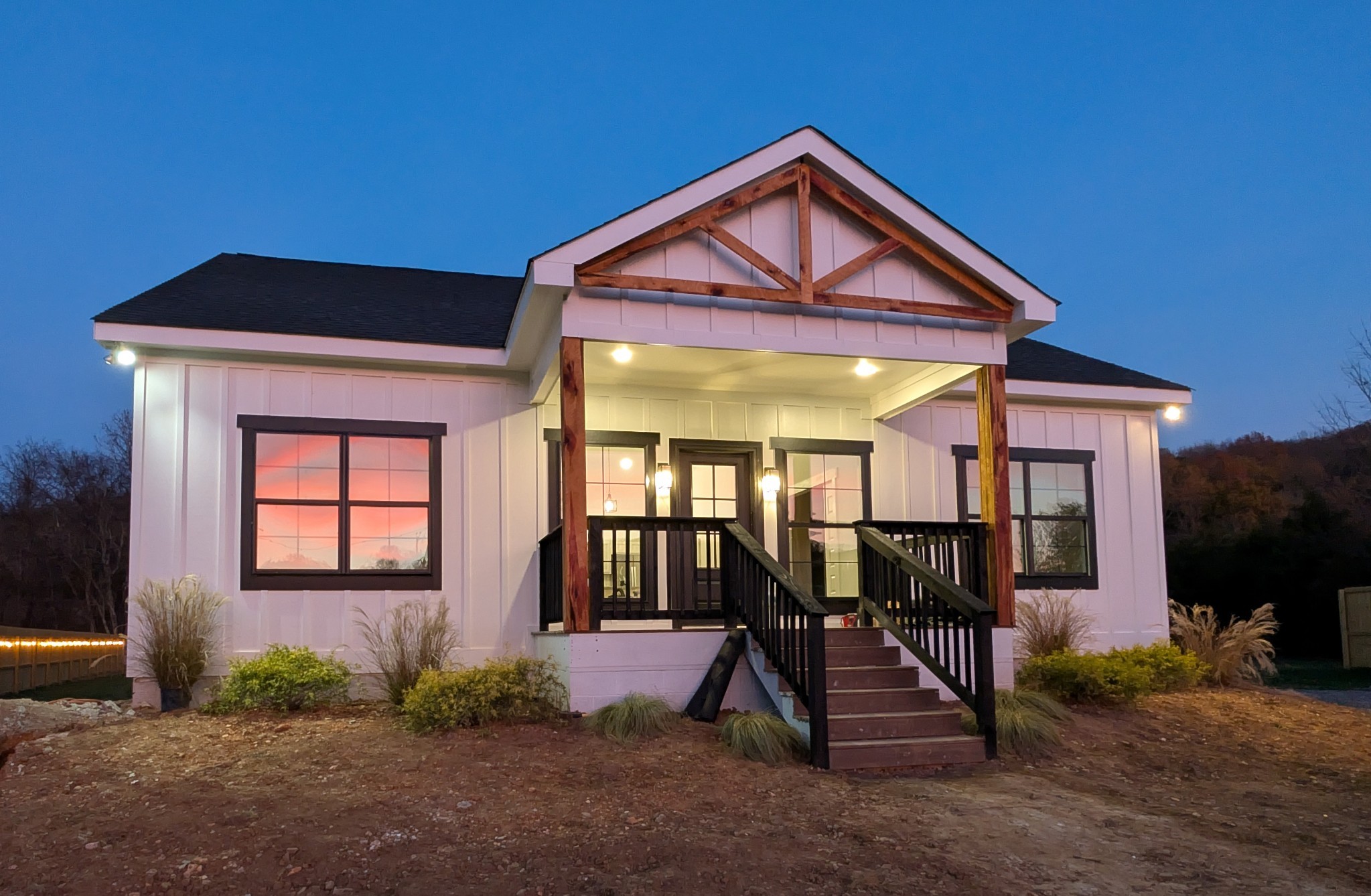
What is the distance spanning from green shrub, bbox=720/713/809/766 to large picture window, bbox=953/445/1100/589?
5.37 m

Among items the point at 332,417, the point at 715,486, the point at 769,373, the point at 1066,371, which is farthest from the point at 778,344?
the point at 1066,371

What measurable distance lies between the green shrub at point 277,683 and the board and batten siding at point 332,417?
0.57 metres

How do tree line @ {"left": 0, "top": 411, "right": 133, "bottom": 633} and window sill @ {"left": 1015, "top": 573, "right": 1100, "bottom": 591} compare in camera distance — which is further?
tree line @ {"left": 0, "top": 411, "right": 133, "bottom": 633}

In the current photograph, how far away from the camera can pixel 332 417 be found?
1029cm

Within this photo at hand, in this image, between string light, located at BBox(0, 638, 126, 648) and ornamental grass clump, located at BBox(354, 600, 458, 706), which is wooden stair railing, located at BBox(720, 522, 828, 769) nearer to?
ornamental grass clump, located at BBox(354, 600, 458, 706)

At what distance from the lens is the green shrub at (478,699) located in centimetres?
784

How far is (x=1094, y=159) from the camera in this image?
143 meters

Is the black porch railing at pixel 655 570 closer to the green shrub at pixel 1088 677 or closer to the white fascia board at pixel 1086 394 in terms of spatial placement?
the green shrub at pixel 1088 677

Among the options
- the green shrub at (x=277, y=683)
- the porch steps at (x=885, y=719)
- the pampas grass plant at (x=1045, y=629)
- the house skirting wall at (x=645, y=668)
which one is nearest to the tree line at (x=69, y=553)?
the green shrub at (x=277, y=683)

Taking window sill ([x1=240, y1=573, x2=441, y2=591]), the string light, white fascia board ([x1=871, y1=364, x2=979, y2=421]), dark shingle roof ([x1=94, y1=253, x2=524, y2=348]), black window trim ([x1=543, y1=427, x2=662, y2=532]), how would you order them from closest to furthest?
window sill ([x1=240, y1=573, x2=441, y2=591]), dark shingle roof ([x1=94, y1=253, x2=524, y2=348]), white fascia board ([x1=871, y1=364, x2=979, y2=421]), black window trim ([x1=543, y1=427, x2=662, y2=532]), the string light

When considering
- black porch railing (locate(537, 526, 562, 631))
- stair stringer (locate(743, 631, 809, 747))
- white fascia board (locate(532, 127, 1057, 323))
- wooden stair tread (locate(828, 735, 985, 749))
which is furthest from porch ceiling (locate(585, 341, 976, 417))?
wooden stair tread (locate(828, 735, 985, 749))

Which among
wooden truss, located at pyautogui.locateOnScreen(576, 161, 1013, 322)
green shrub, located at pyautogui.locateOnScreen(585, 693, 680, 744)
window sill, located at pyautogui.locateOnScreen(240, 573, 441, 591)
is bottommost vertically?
green shrub, located at pyautogui.locateOnScreen(585, 693, 680, 744)

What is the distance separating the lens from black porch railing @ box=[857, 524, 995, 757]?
25.0ft

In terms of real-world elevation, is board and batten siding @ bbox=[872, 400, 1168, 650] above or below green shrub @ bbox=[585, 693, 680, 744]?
above
